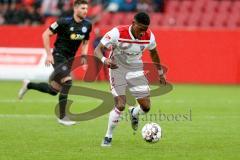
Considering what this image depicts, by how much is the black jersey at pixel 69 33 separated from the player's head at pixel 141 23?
2742mm

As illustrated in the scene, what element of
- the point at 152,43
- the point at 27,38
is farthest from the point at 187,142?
the point at 27,38

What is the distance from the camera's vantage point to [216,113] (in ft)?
47.3

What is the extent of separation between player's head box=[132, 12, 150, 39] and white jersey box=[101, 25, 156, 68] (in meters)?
0.20

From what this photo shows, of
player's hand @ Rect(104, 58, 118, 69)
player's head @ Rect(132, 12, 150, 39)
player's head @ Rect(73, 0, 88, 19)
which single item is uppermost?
player's head @ Rect(132, 12, 150, 39)

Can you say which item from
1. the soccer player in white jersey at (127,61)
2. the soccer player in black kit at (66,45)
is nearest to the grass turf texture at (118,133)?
the soccer player in white jersey at (127,61)

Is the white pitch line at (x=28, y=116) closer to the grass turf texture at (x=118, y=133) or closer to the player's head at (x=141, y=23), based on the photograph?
the grass turf texture at (x=118, y=133)

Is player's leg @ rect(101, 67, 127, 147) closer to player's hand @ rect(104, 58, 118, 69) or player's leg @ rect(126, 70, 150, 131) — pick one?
player's leg @ rect(126, 70, 150, 131)

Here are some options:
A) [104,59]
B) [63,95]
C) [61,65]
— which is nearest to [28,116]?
[63,95]

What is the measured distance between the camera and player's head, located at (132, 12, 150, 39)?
364 inches

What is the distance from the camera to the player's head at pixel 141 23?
30.3 feet

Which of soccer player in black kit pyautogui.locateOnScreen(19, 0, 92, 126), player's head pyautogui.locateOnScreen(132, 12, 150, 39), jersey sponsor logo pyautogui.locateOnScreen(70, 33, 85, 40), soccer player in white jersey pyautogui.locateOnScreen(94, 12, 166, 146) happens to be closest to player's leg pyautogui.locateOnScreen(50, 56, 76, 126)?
soccer player in black kit pyautogui.locateOnScreen(19, 0, 92, 126)

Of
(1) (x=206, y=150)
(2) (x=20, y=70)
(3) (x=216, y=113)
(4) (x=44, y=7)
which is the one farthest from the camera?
(4) (x=44, y=7)

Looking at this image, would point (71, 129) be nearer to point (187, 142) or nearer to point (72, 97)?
point (187, 142)

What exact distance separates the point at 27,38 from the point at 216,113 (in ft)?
36.3
